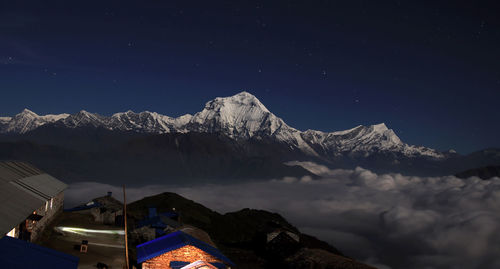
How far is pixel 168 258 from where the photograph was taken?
33.2 m

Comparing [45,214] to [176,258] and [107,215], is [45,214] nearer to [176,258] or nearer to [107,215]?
[107,215]

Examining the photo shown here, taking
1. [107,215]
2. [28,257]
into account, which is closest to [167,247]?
[28,257]

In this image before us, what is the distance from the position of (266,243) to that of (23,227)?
45608 mm

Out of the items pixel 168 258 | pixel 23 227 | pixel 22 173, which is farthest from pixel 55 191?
pixel 168 258

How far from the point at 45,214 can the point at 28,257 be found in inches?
1178

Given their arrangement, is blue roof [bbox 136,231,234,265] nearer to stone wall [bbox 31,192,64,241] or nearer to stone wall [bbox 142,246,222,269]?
stone wall [bbox 142,246,222,269]

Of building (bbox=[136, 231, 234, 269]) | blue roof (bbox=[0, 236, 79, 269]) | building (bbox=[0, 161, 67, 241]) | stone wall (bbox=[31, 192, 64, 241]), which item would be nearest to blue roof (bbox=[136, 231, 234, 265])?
building (bbox=[136, 231, 234, 269])

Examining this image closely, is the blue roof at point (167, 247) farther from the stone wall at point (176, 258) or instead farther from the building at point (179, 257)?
the stone wall at point (176, 258)

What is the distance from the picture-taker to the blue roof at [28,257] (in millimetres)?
23203

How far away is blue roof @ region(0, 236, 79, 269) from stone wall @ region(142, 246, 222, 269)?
6.74 metres

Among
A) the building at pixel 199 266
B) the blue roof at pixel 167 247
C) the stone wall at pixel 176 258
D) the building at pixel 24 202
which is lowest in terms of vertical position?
the building at pixel 199 266

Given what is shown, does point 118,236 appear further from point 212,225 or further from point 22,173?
point 212,225

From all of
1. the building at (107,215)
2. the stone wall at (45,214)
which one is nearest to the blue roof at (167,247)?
the stone wall at (45,214)

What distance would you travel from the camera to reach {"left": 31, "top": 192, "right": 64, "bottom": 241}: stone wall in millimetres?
44500
